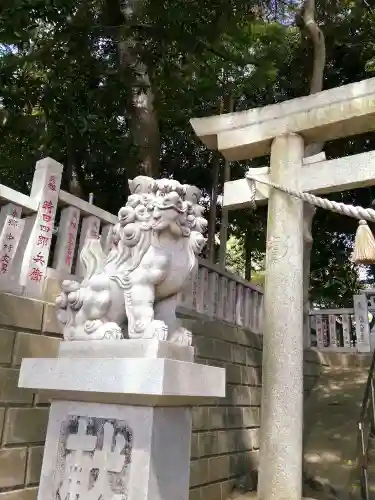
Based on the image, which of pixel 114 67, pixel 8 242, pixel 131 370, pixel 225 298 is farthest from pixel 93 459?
pixel 114 67

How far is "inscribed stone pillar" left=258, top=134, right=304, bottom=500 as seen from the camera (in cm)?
376

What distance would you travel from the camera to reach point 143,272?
2410 millimetres

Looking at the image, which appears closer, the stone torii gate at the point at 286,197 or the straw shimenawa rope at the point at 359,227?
the straw shimenawa rope at the point at 359,227

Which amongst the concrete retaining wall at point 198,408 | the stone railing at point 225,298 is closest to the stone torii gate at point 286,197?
the stone railing at point 225,298

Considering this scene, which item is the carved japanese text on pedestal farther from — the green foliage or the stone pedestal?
the green foliage

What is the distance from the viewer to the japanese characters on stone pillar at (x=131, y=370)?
210cm

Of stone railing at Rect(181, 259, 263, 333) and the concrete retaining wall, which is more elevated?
stone railing at Rect(181, 259, 263, 333)

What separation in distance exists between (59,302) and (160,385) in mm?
934

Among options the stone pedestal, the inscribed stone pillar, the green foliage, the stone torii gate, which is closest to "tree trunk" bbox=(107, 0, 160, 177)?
the green foliage

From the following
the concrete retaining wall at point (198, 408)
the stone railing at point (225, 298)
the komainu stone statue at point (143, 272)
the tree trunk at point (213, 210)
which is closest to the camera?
the komainu stone statue at point (143, 272)

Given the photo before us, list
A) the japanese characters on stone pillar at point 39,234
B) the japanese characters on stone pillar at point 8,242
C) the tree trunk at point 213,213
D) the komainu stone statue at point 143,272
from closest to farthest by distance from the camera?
the komainu stone statue at point 143,272, the japanese characters on stone pillar at point 8,242, the japanese characters on stone pillar at point 39,234, the tree trunk at point 213,213

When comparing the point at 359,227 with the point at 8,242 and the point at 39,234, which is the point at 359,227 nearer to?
the point at 39,234

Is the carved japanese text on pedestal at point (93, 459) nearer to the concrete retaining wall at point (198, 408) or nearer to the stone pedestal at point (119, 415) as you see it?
the stone pedestal at point (119, 415)

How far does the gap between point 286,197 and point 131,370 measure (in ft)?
9.08
